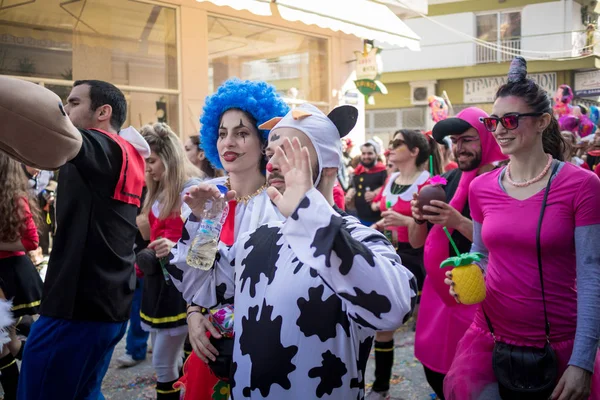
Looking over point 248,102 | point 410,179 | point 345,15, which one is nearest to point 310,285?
point 248,102

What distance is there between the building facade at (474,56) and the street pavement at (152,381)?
1729cm

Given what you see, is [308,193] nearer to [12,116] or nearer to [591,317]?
[12,116]

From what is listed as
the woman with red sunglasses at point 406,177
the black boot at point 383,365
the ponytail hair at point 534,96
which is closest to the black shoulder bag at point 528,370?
the ponytail hair at point 534,96

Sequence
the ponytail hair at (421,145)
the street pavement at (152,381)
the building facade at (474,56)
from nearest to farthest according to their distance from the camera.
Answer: the street pavement at (152,381) → the ponytail hair at (421,145) → the building facade at (474,56)

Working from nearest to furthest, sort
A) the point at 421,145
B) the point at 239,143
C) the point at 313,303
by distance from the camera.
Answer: the point at 313,303 < the point at 239,143 < the point at 421,145

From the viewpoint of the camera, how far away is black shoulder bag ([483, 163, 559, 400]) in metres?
2.21

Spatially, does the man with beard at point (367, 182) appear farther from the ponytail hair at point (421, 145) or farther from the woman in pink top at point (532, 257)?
the woman in pink top at point (532, 257)

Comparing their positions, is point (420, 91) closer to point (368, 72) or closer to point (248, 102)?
point (368, 72)

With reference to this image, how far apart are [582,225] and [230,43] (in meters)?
8.88

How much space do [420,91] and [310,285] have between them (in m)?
22.1

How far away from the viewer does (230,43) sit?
10.2 metres

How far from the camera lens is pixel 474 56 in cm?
2245

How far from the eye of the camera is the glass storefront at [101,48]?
7922mm

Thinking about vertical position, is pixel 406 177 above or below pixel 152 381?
above
